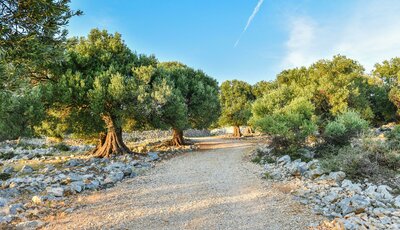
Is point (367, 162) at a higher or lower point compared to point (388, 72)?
lower

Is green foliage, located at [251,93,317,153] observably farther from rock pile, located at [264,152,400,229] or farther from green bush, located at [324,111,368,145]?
rock pile, located at [264,152,400,229]

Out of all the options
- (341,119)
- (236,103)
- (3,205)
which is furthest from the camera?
(236,103)

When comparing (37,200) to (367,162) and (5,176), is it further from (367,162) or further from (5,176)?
(367,162)

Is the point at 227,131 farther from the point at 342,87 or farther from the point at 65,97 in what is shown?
the point at 65,97

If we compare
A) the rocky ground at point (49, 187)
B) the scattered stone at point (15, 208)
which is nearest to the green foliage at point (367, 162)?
the rocky ground at point (49, 187)

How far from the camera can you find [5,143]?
3191cm

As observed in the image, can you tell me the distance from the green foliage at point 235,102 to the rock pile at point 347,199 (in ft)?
88.8

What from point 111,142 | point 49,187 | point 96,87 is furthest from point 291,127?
point 49,187

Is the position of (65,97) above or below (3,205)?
above

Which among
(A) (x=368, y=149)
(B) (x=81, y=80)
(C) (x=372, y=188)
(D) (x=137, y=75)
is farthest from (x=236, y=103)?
(C) (x=372, y=188)

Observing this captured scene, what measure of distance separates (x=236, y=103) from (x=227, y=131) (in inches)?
673

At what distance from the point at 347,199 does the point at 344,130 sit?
8.75 m

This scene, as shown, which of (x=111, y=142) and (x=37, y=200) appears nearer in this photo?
(x=37, y=200)

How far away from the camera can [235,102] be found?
4094 cm
